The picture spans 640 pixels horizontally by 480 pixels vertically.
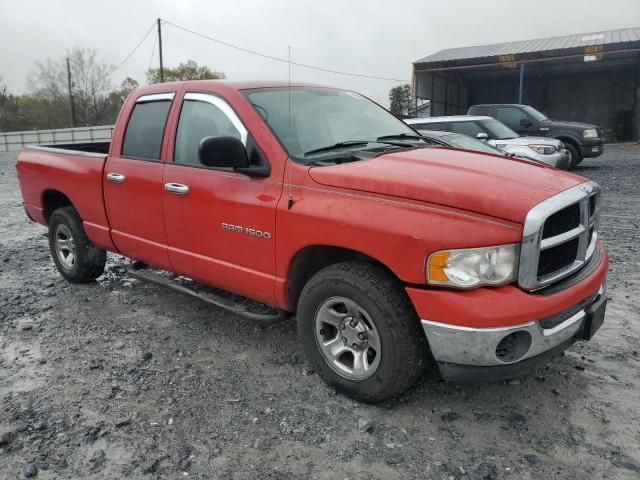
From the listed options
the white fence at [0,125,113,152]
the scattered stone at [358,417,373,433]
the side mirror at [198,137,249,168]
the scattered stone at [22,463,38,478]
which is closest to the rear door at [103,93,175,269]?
the side mirror at [198,137,249,168]

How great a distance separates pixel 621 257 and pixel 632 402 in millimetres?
3167

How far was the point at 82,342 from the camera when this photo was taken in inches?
159

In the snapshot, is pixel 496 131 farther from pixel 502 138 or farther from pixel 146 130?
pixel 146 130

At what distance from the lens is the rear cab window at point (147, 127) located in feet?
13.6

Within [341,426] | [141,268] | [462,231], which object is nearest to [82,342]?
[141,268]

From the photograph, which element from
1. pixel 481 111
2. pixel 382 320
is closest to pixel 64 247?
pixel 382 320

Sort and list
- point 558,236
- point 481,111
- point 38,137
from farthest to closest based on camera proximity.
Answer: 1. point 38,137
2. point 481,111
3. point 558,236

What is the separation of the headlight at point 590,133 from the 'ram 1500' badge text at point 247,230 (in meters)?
13.1

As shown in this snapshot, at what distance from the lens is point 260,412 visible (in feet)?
9.98

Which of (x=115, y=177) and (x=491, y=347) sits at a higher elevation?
(x=115, y=177)

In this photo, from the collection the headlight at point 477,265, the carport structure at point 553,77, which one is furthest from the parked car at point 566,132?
the headlight at point 477,265

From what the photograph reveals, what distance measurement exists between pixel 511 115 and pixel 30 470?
14256mm

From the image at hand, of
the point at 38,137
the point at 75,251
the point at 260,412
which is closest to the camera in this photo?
the point at 260,412

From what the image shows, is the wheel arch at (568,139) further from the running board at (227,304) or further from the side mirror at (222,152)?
the side mirror at (222,152)
